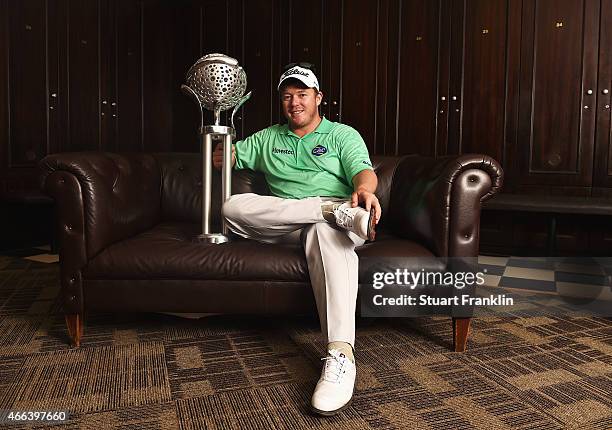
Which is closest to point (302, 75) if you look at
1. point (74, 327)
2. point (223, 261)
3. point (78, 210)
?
point (223, 261)

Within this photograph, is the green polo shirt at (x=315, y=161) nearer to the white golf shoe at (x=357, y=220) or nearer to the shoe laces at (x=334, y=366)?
the white golf shoe at (x=357, y=220)

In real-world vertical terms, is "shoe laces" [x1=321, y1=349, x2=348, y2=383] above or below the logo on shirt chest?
below

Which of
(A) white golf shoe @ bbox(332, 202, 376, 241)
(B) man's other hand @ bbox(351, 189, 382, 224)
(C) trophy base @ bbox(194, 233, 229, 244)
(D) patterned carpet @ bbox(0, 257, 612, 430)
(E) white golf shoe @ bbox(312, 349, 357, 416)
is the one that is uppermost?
(B) man's other hand @ bbox(351, 189, 382, 224)

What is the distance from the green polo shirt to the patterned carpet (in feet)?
1.72

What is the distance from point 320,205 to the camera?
188 cm

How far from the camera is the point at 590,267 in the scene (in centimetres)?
355

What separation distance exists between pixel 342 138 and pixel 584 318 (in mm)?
1254

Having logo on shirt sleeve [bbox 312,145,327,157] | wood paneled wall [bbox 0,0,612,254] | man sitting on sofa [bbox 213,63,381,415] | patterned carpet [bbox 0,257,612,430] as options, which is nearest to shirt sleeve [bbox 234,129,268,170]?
man sitting on sofa [bbox 213,63,381,415]

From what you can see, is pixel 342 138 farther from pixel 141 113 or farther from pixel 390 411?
pixel 141 113

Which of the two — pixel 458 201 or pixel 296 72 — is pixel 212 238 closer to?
pixel 296 72

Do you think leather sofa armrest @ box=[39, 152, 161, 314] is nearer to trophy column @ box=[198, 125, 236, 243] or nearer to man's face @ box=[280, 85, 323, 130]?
trophy column @ box=[198, 125, 236, 243]

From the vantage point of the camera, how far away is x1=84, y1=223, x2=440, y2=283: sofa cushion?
1864 mm

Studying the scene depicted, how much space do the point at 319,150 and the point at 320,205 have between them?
1.22 feet

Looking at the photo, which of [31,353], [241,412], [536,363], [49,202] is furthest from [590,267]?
[49,202]
